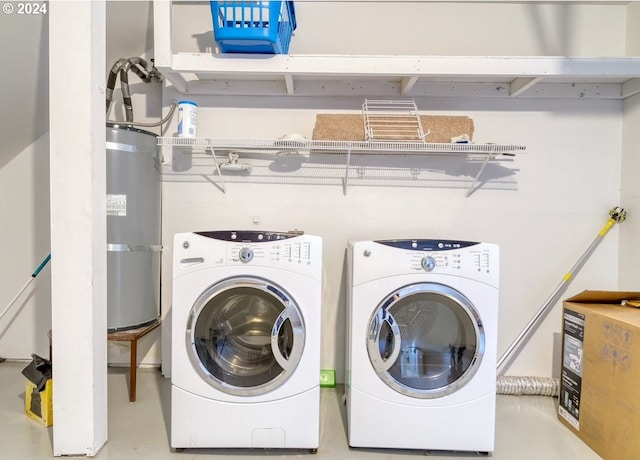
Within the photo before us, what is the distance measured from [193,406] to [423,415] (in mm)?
992

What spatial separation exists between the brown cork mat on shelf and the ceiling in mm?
1192

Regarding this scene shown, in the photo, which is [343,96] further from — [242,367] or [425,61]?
[242,367]

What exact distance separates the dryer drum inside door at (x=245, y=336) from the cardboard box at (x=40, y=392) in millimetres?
Answer: 821

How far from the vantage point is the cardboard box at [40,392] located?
5.91 ft

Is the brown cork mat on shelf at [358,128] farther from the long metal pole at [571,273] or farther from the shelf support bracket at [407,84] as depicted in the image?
the long metal pole at [571,273]

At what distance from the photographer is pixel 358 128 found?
2158mm

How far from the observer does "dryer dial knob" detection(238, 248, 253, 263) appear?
5.21 feet

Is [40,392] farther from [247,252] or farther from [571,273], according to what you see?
[571,273]

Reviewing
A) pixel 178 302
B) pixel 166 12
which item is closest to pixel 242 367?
pixel 178 302

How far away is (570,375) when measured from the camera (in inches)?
75.5

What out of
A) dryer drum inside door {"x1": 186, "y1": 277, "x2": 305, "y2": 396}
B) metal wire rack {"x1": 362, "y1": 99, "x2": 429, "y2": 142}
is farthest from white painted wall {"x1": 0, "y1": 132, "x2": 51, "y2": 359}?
metal wire rack {"x1": 362, "y1": 99, "x2": 429, "y2": 142}

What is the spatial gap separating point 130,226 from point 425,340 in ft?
5.29

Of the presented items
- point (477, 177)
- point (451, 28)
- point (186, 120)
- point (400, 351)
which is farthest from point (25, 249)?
point (451, 28)

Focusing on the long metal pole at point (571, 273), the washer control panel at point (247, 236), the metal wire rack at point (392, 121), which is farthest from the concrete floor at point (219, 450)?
the metal wire rack at point (392, 121)
